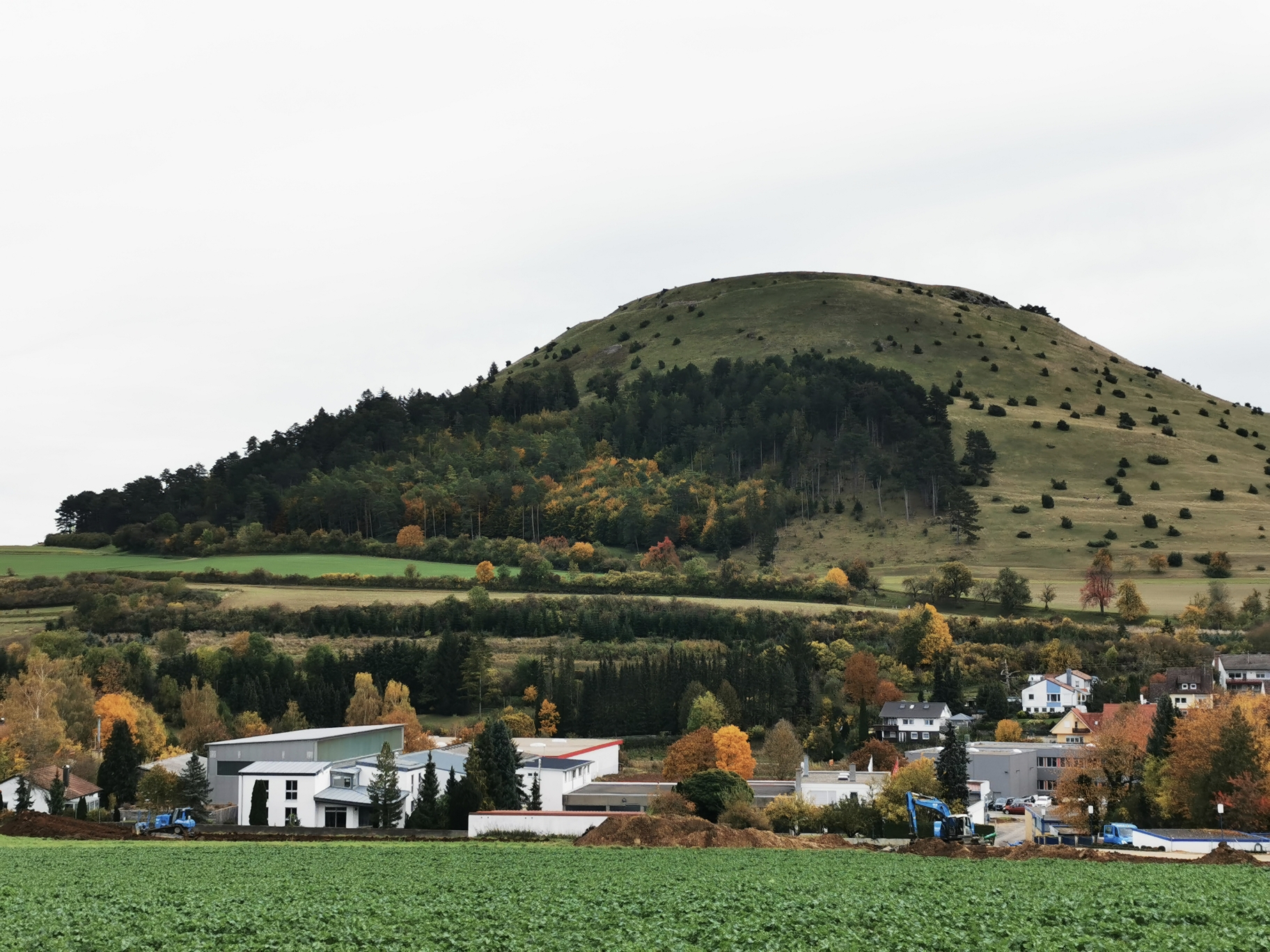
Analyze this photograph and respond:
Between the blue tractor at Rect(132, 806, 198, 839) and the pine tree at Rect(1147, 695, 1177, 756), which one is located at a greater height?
the pine tree at Rect(1147, 695, 1177, 756)

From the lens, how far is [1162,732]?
5594cm

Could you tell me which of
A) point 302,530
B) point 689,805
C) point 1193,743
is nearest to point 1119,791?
point 1193,743

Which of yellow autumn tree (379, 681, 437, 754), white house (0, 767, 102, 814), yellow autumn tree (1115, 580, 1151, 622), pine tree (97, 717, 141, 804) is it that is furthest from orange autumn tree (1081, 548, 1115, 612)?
white house (0, 767, 102, 814)

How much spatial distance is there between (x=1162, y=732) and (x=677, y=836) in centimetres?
2477

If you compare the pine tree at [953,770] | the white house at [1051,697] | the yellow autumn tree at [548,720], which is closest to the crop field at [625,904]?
the pine tree at [953,770]

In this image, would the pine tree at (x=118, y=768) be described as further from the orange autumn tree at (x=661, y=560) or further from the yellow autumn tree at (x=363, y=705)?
the orange autumn tree at (x=661, y=560)

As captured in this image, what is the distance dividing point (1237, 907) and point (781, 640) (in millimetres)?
80485

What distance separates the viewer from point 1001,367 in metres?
194

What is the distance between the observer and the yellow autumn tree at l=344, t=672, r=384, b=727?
285 ft

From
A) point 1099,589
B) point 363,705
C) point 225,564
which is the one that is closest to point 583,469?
point 225,564

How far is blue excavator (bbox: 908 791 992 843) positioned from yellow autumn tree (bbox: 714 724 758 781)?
24231 mm

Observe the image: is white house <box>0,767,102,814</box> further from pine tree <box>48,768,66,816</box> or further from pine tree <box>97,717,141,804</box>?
pine tree <box>48,768,66,816</box>

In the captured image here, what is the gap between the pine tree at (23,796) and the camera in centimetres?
5857

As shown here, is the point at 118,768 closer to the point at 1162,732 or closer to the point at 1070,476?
the point at 1162,732
